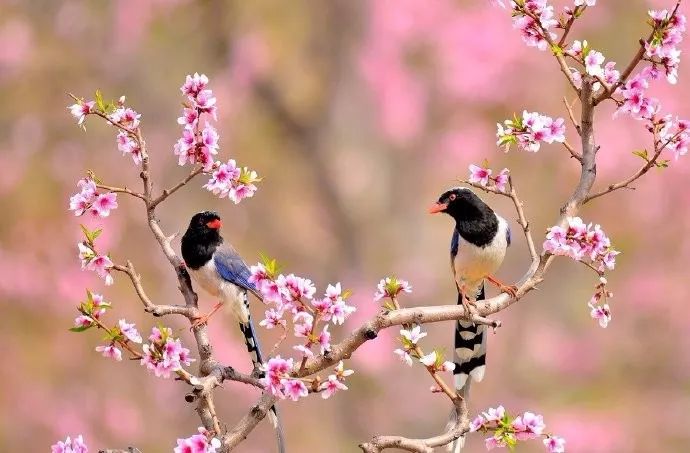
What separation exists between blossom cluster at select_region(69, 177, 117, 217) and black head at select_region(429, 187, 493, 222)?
1.35m

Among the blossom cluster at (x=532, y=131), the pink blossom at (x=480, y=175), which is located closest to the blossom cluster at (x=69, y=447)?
the pink blossom at (x=480, y=175)

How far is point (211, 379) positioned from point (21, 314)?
29.1ft

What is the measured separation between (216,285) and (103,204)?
1.89 feet

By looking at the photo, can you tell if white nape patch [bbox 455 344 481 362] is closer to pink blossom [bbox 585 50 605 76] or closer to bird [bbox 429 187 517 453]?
bird [bbox 429 187 517 453]

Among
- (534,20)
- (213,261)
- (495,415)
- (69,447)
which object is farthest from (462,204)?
(69,447)

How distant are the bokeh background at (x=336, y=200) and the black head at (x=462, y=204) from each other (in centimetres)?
616

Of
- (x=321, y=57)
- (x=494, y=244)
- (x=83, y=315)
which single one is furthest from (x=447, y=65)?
(x=83, y=315)

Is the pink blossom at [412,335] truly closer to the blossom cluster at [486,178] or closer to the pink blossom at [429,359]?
the pink blossom at [429,359]

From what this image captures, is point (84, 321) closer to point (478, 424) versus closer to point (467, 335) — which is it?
point (478, 424)

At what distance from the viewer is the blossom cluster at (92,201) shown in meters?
3.57

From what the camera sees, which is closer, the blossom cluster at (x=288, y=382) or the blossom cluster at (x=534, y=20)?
the blossom cluster at (x=288, y=382)

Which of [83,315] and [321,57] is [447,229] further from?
[83,315]

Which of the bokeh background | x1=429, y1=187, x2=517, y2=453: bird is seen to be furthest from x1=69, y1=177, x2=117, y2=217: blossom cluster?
the bokeh background

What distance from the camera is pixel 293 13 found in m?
12.6
